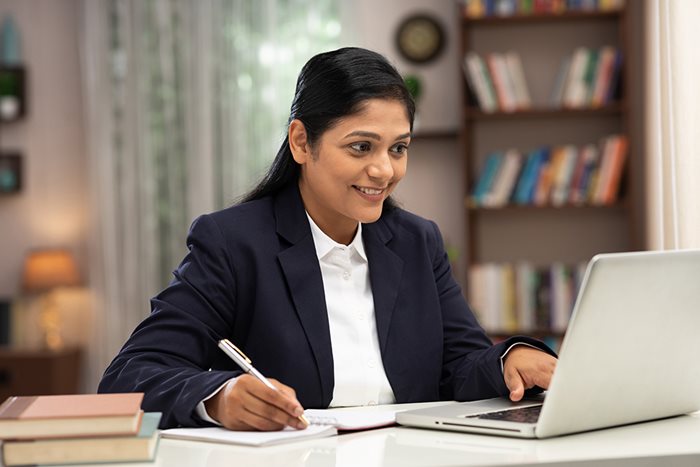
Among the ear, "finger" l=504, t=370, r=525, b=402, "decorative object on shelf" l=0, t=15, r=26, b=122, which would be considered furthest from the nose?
"decorative object on shelf" l=0, t=15, r=26, b=122

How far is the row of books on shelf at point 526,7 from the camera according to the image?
180 inches

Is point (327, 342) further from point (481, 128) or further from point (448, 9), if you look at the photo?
point (448, 9)

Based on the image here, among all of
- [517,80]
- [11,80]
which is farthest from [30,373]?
[517,80]

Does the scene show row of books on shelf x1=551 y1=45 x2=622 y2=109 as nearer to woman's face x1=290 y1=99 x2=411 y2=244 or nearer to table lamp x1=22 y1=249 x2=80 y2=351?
table lamp x1=22 y1=249 x2=80 y2=351

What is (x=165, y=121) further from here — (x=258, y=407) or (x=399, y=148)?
(x=258, y=407)

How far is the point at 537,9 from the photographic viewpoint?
15.0 feet

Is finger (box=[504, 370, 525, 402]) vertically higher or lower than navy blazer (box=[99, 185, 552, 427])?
lower

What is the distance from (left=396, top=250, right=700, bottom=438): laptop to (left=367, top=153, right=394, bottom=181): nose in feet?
1.67

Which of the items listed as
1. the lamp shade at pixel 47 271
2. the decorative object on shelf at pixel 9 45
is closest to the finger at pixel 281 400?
the lamp shade at pixel 47 271

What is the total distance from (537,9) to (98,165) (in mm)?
2378

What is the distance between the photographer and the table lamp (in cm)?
525

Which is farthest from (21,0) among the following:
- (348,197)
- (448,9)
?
(348,197)

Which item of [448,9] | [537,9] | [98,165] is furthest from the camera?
[98,165]

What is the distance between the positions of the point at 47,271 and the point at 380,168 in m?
3.77
